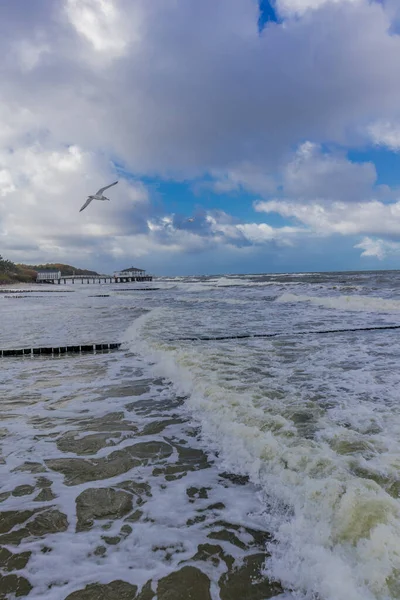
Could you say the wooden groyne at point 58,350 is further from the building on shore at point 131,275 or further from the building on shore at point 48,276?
the building on shore at point 48,276

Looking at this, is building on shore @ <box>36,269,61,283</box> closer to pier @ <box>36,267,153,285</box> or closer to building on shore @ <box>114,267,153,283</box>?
pier @ <box>36,267,153,285</box>

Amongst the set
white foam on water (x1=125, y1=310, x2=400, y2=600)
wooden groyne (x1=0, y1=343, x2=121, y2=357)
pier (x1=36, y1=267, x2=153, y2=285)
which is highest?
pier (x1=36, y1=267, x2=153, y2=285)

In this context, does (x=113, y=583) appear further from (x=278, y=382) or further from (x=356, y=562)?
(x=278, y=382)

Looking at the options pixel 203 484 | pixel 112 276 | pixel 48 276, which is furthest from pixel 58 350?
pixel 48 276

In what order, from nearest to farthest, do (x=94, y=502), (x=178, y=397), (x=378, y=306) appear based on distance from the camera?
1. (x=94, y=502)
2. (x=178, y=397)
3. (x=378, y=306)

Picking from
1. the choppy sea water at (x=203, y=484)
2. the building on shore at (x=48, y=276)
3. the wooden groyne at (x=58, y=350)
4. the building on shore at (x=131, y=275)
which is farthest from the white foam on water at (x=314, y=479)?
the building on shore at (x=48, y=276)

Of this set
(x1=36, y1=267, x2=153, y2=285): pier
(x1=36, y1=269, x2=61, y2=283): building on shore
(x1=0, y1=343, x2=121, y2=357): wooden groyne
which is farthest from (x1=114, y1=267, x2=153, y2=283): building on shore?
(x1=0, y1=343, x2=121, y2=357): wooden groyne

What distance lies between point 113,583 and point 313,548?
152 cm

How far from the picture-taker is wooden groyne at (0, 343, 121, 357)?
40.1 ft

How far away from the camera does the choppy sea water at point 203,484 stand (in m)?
2.73

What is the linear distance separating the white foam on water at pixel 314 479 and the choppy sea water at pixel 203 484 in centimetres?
1

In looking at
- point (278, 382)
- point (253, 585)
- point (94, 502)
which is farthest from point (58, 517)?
point (278, 382)

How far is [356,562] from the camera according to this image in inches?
108

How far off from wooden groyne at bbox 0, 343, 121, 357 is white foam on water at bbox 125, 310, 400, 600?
5.24 metres
